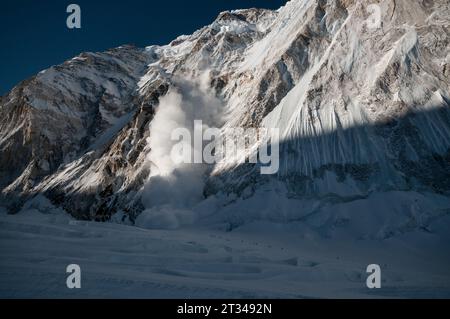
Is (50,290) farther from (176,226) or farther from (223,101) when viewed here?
(223,101)

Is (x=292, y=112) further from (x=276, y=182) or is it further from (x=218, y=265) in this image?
(x=218, y=265)

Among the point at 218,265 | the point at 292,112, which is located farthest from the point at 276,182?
the point at 218,265

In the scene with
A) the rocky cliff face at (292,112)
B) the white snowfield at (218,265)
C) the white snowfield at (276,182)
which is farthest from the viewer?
the rocky cliff face at (292,112)

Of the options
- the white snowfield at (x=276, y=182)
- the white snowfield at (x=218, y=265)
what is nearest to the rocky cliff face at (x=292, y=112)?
the white snowfield at (x=276, y=182)

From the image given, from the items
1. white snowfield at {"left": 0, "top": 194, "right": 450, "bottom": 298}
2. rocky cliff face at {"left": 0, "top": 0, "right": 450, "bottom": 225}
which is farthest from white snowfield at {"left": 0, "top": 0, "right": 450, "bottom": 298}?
rocky cliff face at {"left": 0, "top": 0, "right": 450, "bottom": 225}

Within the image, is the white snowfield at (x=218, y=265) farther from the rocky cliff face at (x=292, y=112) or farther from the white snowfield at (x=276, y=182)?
the rocky cliff face at (x=292, y=112)

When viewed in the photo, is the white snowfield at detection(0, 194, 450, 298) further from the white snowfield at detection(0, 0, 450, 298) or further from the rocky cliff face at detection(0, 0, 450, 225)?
the rocky cliff face at detection(0, 0, 450, 225)

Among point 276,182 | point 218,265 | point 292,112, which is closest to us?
point 218,265

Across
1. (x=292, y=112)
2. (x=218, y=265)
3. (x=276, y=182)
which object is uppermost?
(x=292, y=112)
